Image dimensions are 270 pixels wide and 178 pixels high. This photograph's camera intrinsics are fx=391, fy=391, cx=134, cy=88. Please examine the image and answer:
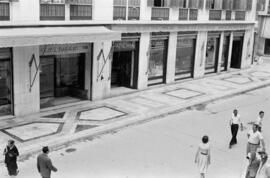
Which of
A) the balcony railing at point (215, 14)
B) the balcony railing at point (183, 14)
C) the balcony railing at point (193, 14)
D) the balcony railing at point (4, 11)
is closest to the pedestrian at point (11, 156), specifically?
the balcony railing at point (4, 11)

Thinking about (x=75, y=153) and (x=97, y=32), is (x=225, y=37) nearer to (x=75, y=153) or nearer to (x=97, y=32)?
(x=97, y=32)

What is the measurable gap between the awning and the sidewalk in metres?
3.17

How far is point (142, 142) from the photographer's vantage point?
13906 millimetres

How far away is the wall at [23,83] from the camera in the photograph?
15469 mm

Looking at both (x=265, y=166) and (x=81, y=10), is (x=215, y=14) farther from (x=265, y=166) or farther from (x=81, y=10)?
(x=265, y=166)

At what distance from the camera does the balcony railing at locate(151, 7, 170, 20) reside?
21.4 metres

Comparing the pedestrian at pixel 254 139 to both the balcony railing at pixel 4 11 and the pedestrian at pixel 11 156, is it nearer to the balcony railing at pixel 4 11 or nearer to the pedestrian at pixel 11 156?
the pedestrian at pixel 11 156

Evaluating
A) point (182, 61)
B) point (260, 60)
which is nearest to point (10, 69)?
point (182, 61)

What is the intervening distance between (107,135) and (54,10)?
578cm

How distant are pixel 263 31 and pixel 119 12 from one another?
25085 mm

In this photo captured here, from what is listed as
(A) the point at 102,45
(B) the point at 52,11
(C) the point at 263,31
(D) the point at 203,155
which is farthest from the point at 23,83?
(C) the point at 263,31

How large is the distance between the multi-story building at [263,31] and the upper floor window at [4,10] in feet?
97.6

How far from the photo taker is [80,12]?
17359 millimetres

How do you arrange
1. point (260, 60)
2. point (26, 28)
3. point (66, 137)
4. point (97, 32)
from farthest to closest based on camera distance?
1. point (260, 60)
2. point (97, 32)
3. point (26, 28)
4. point (66, 137)
